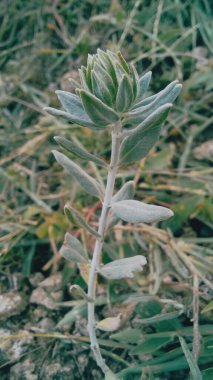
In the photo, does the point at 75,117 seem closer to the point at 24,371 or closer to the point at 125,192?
the point at 125,192

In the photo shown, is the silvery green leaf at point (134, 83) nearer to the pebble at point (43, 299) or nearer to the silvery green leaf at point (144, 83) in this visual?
the silvery green leaf at point (144, 83)

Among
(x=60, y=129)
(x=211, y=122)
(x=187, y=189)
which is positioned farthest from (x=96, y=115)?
(x=211, y=122)

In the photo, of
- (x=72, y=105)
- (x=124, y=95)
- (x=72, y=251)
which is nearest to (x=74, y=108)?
(x=72, y=105)

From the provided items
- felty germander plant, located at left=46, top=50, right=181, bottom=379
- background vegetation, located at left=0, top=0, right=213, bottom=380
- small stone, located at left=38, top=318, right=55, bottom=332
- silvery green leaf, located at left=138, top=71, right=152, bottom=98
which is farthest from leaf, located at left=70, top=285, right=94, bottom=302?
silvery green leaf, located at left=138, top=71, right=152, bottom=98

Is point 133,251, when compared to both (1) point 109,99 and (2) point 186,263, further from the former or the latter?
(1) point 109,99

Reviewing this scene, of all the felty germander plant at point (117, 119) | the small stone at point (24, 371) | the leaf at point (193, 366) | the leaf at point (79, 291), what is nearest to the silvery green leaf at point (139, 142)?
the felty germander plant at point (117, 119)

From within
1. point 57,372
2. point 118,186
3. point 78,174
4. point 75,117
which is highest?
point 75,117
